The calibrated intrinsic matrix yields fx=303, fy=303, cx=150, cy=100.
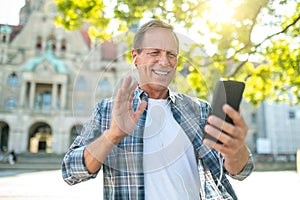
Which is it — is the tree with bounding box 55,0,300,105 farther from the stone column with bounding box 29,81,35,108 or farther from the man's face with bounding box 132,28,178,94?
the stone column with bounding box 29,81,35,108

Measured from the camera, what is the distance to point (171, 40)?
5.11 feet

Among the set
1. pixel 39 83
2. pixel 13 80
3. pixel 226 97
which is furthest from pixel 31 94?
pixel 226 97

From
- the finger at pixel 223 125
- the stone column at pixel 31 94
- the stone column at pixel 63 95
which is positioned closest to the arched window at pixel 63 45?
the stone column at pixel 63 95

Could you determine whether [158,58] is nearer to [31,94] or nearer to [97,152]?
[97,152]

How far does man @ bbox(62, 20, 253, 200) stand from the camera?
1.50 m

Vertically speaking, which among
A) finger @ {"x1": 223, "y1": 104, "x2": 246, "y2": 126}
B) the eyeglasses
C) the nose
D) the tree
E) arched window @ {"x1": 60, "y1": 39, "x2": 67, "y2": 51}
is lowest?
finger @ {"x1": 223, "y1": 104, "x2": 246, "y2": 126}

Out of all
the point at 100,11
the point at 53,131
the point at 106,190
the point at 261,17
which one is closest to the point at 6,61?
the point at 53,131

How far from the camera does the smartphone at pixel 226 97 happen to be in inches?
45.1

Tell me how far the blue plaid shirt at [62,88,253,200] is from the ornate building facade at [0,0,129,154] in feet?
125

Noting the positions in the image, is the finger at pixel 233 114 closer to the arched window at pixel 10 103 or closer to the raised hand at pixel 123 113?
the raised hand at pixel 123 113

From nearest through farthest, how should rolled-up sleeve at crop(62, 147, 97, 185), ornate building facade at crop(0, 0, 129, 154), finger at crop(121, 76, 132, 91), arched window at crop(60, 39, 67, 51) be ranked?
finger at crop(121, 76, 132, 91) < rolled-up sleeve at crop(62, 147, 97, 185) < ornate building facade at crop(0, 0, 129, 154) < arched window at crop(60, 39, 67, 51)

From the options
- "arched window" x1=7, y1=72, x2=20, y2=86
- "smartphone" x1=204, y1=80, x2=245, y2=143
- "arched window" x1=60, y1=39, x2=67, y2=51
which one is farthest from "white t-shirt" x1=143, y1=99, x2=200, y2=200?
"arched window" x1=60, y1=39, x2=67, y2=51

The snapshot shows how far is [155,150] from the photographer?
1579mm

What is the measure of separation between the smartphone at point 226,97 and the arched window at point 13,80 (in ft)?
147
